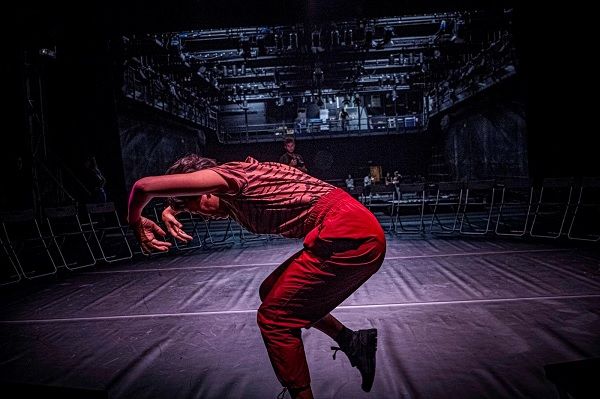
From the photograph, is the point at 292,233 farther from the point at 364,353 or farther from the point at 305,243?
the point at 364,353

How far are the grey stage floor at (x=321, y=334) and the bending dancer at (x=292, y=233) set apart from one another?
1.88ft

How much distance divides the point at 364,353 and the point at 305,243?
0.76 metres

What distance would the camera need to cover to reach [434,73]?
17250 mm

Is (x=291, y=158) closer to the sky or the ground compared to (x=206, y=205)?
closer to the sky

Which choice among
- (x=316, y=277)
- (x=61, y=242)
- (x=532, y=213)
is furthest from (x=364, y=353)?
(x=61, y=242)

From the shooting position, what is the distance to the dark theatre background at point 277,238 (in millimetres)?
2348

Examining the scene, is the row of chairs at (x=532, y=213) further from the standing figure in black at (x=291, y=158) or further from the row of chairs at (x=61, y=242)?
the row of chairs at (x=61, y=242)

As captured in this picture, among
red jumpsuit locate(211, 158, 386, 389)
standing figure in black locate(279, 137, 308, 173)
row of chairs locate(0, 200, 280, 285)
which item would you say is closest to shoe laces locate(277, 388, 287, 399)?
red jumpsuit locate(211, 158, 386, 389)

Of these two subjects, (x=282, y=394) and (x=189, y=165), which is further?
(x=282, y=394)

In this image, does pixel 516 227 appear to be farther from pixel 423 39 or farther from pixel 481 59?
pixel 423 39

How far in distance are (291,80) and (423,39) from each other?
6.63 meters

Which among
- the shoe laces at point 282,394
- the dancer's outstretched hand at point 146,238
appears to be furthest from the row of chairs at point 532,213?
the dancer's outstretched hand at point 146,238

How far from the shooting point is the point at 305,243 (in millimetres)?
1661

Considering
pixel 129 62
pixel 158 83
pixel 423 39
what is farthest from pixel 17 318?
pixel 423 39
